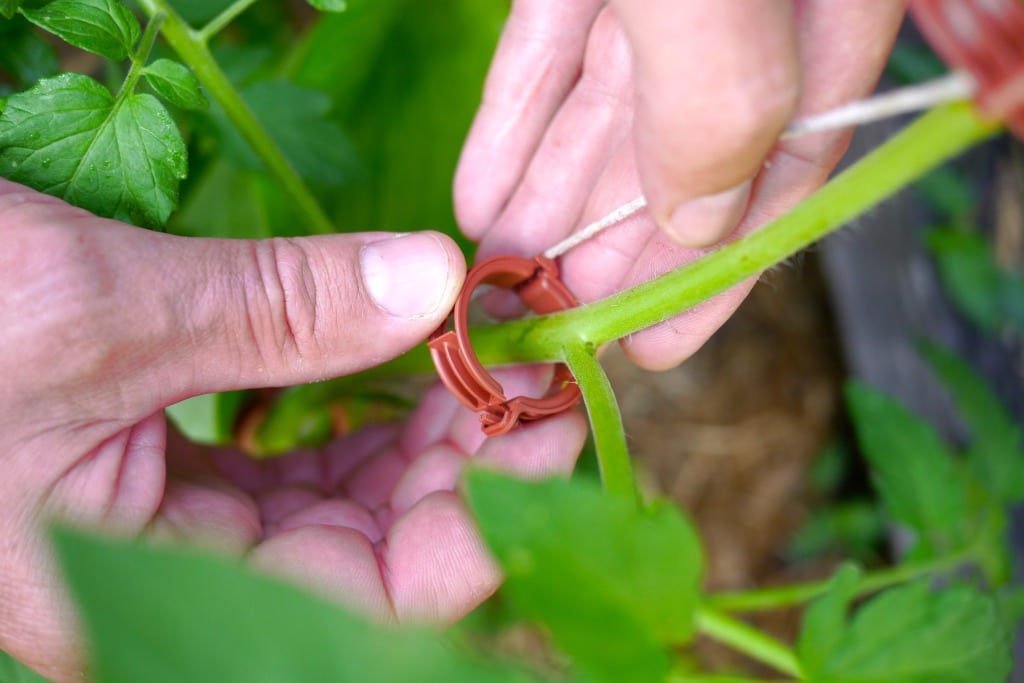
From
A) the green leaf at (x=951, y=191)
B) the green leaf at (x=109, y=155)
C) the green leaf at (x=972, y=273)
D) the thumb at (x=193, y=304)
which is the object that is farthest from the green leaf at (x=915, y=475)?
the green leaf at (x=109, y=155)

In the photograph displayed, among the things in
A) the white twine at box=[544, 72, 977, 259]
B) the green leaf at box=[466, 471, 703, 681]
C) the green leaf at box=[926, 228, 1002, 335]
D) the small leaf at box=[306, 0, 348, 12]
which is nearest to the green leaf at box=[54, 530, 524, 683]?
the green leaf at box=[466, 471, 703, 681]

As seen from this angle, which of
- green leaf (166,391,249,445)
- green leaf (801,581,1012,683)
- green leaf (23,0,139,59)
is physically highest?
green leaf (23,0,139,59)

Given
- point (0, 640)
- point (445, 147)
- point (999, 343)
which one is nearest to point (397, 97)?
point (445, 147)

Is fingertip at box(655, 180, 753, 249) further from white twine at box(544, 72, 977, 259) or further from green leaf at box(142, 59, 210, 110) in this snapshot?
green leaf at box(142, 59, 210, 110)

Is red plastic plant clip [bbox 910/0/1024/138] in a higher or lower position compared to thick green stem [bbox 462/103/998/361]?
higher

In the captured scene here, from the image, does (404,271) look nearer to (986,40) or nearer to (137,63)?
(137,63)

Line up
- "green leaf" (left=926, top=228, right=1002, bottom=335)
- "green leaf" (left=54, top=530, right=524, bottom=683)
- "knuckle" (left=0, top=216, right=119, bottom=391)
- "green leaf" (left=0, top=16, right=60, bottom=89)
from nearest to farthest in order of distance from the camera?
1. "green leaf" (left=54, top=530, right=524, bottom=683)
2. "knuckle" (left=0, top=216, right=119, bottom=391)
3. "green leaf" (left=0, top=16, right=60, bottom=89)
4. "green leaf" (left=926, top=228, right=1002, bottom=335)

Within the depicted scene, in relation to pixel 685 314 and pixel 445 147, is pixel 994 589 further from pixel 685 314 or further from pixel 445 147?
pixel 445 147
